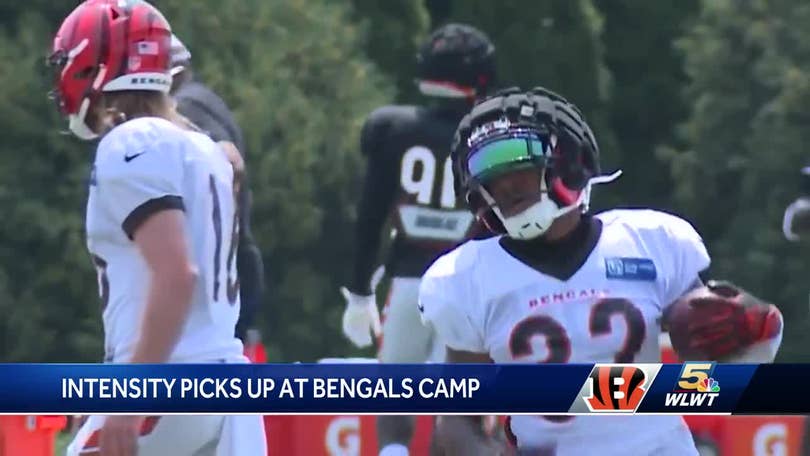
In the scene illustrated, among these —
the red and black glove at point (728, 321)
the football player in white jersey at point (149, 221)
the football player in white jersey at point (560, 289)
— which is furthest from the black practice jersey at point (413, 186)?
the red and black glove at point (728, 321)

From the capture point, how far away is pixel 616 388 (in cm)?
419

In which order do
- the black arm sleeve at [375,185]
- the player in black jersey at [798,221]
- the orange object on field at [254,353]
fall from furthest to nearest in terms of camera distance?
the black arm sleeve at [375,185]
the orange object on field at [254,353]
the player in black jersey at [798,221]

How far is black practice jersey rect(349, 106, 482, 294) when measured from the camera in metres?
7.34

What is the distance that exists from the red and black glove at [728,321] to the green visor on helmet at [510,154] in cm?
39

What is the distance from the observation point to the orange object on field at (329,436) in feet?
23.7

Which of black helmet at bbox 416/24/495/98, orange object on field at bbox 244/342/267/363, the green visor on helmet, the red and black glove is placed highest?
black helmet at bbox 416/24/495/98

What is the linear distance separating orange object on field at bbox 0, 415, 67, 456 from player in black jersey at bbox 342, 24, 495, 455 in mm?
1507

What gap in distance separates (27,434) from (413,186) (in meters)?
1.84

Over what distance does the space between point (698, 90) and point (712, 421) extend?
7.34 m

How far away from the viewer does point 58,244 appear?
12.1m

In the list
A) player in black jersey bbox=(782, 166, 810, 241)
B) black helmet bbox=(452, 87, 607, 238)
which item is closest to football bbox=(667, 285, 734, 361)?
black helmet bbox=(452, 87, 607, 238)

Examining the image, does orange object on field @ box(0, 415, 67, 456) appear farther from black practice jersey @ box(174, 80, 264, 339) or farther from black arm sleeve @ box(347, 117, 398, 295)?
black arm sleeve @ box(347, 117, 398, 295)

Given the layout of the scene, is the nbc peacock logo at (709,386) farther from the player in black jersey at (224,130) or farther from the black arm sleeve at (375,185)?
the black arm sleeve at (375,185)

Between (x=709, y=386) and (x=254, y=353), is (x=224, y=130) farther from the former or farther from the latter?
(x=709, y=386)
